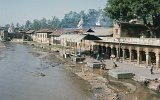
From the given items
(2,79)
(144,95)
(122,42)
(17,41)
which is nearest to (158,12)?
(122,42)

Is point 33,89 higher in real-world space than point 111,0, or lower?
lower

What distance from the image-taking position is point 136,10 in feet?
195

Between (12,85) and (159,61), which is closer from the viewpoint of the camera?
(12,85)

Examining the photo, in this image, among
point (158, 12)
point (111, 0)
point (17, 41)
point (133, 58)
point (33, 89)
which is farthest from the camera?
point (17, 41)

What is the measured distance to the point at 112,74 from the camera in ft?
155

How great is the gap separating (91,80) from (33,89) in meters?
9.07

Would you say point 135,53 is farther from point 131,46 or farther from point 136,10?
point 136,10

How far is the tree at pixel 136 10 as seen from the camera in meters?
58.2

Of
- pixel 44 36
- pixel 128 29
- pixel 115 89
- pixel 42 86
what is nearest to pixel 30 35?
pixel 44 36

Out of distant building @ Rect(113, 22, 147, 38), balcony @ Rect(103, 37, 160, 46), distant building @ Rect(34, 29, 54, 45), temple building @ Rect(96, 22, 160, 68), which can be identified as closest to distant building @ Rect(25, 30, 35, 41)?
distant building @ Rect(34, 29, 54, 45)

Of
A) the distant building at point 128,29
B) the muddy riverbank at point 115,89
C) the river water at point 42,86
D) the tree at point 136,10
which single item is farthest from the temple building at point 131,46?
the river water at point 42,86

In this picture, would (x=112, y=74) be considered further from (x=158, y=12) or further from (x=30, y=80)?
(x=158, y=12)

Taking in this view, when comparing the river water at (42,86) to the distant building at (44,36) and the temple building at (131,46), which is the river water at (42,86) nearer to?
the temple building at (131,46)

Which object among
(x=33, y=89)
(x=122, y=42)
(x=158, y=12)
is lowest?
(x=33, y=89)
